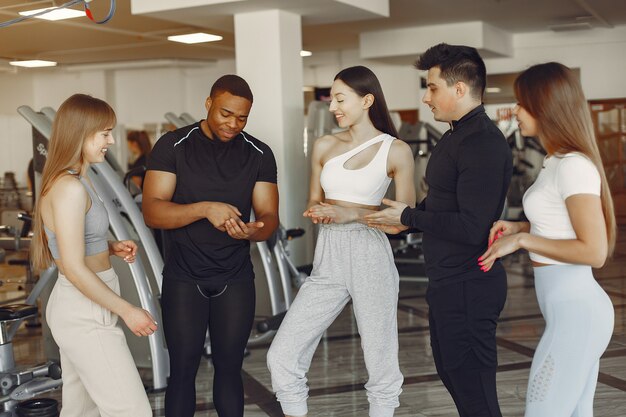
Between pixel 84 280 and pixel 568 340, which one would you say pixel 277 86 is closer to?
pixel 84 280

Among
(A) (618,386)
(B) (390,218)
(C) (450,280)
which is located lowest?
(A) (618,386)

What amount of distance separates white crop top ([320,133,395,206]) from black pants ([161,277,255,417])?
467 mm

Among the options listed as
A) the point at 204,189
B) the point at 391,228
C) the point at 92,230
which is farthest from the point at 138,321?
the point at 391,228

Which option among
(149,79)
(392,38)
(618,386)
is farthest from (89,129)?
(149,79)

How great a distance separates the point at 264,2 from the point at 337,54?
773 centimetres

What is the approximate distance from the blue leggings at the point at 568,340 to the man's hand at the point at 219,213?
108 cm

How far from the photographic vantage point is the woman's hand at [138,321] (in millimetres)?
2301

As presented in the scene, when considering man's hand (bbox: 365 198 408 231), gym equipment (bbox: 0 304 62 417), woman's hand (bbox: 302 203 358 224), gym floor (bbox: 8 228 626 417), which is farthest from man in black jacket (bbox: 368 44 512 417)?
gym equipment (bbox: 0 304 62 417)

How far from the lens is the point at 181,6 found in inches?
225

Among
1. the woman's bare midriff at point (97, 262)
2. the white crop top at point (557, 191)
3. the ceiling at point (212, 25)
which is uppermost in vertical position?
the ceiling at point (212, 25)

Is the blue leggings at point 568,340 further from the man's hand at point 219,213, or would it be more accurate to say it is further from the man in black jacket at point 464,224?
the man's hand at point 219,213

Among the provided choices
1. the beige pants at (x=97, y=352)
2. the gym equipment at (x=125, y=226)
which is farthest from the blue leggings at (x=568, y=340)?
the gym equipment at (x=125, y=226)

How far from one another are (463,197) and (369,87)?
2.33 ft

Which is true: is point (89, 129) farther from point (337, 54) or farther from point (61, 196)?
point (337, 54)
